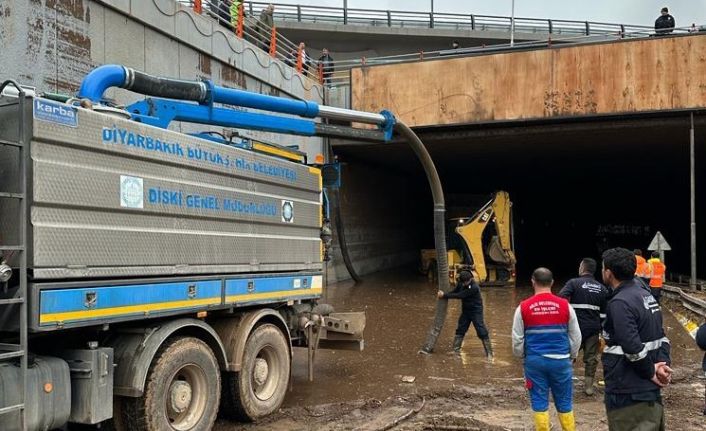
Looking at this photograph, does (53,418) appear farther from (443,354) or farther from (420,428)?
(443,354)

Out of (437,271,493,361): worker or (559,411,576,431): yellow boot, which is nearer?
(559,411,576,431): yellow boot

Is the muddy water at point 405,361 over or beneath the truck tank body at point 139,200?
beneath

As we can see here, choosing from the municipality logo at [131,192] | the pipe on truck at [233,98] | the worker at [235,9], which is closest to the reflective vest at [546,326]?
the municipality logo at [131,192]

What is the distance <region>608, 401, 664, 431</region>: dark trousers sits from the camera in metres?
3.84

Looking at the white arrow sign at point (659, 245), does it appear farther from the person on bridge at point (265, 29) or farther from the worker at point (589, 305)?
the person on bridge at point (265, 29)

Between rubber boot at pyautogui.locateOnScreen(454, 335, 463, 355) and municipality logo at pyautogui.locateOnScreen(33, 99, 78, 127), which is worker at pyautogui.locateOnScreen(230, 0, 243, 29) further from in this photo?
municipality logo at pyautogui.locateOnScreen(33, 99, 78, 127)

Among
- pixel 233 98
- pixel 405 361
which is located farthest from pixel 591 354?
pixel 233 98

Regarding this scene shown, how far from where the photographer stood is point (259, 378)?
621 centimetres

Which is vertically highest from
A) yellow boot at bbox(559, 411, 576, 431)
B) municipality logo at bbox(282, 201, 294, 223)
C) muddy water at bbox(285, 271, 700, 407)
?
municipality logo at bbox(282, 201, 294, 223)

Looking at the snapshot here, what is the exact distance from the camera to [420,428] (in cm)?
589

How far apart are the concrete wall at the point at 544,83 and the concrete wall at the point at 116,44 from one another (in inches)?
205

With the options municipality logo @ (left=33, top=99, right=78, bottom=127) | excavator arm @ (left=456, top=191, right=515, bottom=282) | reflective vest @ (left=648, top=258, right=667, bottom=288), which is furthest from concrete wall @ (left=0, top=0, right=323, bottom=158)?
reflective vest @ (left=648, top=258, right=667, bottom=288)

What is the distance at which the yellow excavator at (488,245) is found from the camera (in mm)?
19297

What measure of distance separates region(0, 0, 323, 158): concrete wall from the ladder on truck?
17.3 feet
